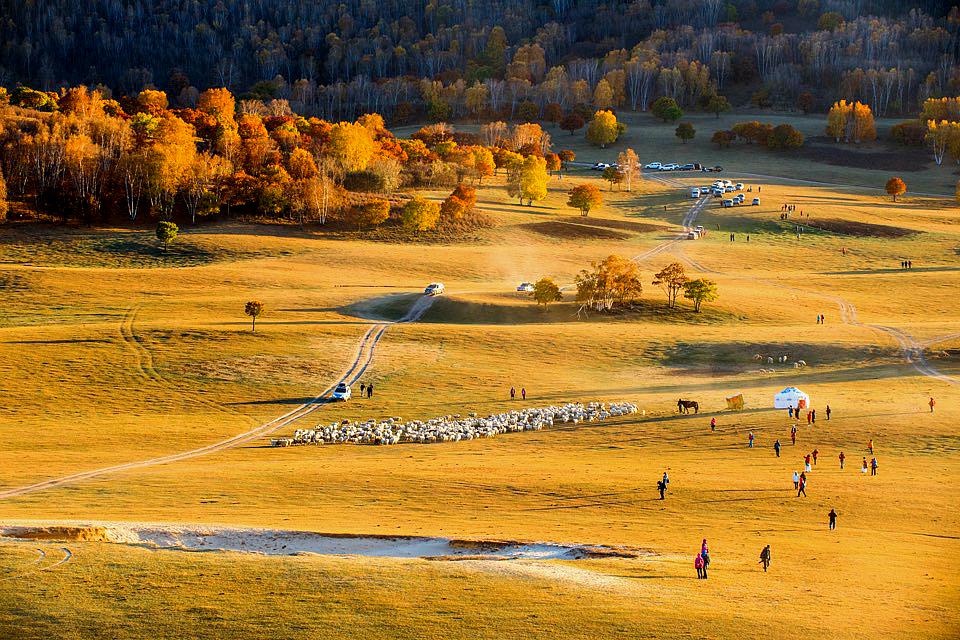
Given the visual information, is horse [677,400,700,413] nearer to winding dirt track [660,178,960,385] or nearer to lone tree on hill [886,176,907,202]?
winding dirt track [660,178,960,385]

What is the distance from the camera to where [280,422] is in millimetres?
61219

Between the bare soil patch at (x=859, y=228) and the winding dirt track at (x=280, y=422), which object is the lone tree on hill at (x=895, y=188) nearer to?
the bare soil patch at (x=859, y=228)

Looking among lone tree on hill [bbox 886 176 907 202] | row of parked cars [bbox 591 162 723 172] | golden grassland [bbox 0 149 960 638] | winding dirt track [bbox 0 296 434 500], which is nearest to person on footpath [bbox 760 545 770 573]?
golden grassland [bbox 0 149 960 638]

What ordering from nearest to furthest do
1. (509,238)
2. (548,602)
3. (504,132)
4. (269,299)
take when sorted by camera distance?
(548,602)
(269,299)
(509,238)
(504,132)

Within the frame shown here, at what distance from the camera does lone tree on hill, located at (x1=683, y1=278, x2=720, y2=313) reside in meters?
89.2

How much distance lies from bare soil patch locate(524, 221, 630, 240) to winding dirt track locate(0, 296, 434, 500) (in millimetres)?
38952

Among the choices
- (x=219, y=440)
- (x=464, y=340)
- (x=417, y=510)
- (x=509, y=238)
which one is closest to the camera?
(x=417, y=510)

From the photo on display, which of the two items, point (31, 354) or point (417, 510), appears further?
point (31, 354)

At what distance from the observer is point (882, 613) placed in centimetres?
3098

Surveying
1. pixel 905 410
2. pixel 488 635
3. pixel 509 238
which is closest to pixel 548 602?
pixel 488 635

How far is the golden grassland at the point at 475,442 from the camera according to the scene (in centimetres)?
3098

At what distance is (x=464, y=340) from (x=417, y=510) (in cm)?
3782

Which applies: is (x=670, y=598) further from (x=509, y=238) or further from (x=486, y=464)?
(x=509, y=238)

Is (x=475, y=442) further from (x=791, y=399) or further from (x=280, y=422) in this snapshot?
(x=791, y=399)
